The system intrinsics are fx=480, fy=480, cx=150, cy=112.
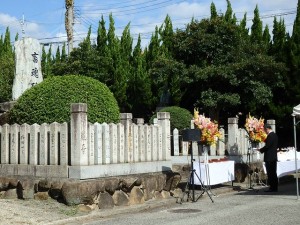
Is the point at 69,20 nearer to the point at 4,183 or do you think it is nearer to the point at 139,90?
the point at 139,90

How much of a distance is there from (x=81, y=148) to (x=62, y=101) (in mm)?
1592

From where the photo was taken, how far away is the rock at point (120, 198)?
10570 millimetres

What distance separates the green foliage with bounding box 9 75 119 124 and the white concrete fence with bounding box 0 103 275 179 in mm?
419

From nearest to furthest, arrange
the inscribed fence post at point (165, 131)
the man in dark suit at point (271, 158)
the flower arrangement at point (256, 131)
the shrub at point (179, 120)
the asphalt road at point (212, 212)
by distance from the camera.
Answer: the asphalt road at point (212, 212) < the inscribed fence post at point (165, 131) < the man in dark suit at point (271, 158) < the flower arrangement at point (256, 131) < the shrub at point (179, 120)

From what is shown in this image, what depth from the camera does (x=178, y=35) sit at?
2348 centimetres

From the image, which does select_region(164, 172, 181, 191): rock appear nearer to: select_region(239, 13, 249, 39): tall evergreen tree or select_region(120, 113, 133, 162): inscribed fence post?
select_region(120, 113, 133, 162): inscribed fence post

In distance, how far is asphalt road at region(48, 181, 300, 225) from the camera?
922 centimetres

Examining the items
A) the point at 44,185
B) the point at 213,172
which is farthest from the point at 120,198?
the point at 213,172

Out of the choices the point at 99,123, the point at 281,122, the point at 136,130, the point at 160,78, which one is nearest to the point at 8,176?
the point at 99,123

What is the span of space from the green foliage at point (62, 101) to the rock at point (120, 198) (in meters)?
1.80

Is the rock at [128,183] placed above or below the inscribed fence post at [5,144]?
below

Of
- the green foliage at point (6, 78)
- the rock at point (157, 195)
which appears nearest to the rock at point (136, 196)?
the rock at point (157, 195)

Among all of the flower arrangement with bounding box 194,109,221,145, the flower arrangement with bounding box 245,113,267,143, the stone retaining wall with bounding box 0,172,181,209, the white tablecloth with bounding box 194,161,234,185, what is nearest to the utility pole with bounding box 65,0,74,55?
the flower arrangement with bounding box 245,113,267,143

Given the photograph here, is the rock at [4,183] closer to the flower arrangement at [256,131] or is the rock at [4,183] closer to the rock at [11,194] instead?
the rock at [11,194]
